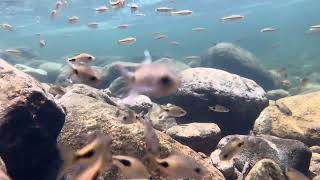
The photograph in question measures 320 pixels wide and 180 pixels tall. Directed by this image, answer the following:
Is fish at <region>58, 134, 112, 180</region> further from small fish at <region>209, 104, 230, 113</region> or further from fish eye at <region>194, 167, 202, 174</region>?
small fish at <region>209, 104, 230, 113</region>

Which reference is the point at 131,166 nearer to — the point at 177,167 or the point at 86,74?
the point at 177,167

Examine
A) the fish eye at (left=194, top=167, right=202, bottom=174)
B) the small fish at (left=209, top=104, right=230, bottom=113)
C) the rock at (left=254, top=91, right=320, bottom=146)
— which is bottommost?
the rock at (left=254, top=91, right=320, bottom=146)

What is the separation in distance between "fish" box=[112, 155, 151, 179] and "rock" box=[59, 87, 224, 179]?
2461 mm

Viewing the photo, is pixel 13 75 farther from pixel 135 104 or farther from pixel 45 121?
pixel 135 104

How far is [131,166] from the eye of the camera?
3.48 metres

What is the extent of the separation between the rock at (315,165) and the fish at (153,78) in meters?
5.71

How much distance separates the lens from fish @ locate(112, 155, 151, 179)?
11.3ft

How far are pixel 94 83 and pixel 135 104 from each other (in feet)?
18.7

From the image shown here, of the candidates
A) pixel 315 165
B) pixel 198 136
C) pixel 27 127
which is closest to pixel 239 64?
Answer: pixel 315 165

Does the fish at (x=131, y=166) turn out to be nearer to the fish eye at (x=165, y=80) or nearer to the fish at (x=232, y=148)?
the fish eye at (x=165, y=80)

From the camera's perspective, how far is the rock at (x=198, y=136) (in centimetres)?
799

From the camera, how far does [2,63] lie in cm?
613

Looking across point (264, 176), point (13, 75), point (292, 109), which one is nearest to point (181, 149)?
point (264, 176)

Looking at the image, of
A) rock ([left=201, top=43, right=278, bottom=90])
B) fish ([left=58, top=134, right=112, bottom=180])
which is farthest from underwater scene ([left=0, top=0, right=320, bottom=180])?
rock ([left=201, top=43, right=278, bottom=90])
